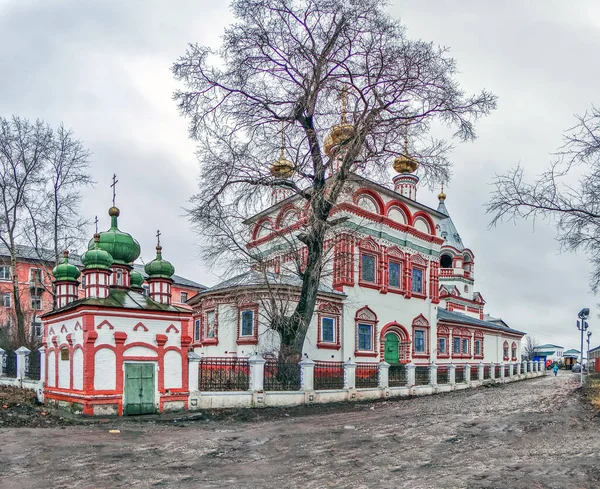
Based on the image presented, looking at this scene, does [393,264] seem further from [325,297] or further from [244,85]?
[244,85]

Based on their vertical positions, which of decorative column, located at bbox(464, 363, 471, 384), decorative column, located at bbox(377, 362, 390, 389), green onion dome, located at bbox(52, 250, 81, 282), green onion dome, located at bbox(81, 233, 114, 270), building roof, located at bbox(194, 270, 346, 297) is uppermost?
green onion dome, located at bbox(81, 233, 114, 270)

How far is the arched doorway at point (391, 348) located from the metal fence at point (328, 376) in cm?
774

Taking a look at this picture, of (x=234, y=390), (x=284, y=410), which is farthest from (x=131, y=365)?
(x=284, y=410)

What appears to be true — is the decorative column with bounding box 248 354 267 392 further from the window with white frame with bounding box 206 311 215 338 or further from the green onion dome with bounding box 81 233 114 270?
the window with white frame with bounding box 206 311 215 338

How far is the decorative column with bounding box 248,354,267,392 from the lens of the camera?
14234 mm

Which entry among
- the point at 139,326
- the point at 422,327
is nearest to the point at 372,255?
the point at 422,327

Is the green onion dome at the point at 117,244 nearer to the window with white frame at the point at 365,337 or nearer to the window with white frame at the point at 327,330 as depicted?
the window with white frame at the point at 327,330

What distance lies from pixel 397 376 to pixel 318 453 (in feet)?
36.7

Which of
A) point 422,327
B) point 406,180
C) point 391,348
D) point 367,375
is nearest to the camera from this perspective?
point 367,375

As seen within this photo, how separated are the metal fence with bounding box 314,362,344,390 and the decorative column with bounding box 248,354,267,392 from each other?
2.25 m

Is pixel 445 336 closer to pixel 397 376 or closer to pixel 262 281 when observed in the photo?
pixel 397 376

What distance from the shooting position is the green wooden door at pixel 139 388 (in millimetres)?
12102

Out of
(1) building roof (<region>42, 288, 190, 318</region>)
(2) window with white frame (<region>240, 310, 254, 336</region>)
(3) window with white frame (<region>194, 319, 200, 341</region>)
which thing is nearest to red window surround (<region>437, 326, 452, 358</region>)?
(2) window with white frame (<region>240, 310, 254, 336</region>)

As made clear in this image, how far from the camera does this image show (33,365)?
1638 centimetres
